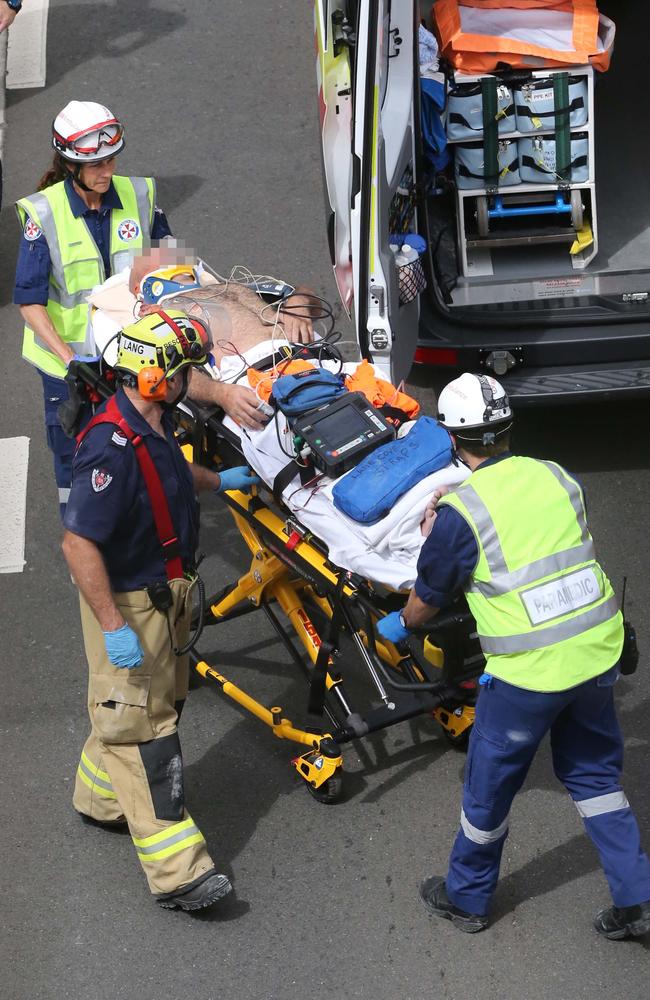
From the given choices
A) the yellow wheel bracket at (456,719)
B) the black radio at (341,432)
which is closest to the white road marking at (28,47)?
the black radio at (341,432)

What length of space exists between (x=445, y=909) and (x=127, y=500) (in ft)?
5.39

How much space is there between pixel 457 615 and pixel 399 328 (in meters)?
1.85

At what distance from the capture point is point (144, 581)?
4.38m

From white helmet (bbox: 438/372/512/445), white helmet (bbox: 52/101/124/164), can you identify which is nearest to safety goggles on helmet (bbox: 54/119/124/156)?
white helmet (bbox: 52/101/124/164)

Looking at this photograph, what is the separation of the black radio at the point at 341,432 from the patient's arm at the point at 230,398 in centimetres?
27

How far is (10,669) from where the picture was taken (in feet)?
18.2

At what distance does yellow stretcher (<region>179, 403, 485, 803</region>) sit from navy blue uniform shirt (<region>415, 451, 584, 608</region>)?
10.6 inches

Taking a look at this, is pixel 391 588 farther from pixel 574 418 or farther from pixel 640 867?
pixel 574 418

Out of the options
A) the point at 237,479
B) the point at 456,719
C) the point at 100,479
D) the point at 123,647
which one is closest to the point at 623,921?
the point at 456,719

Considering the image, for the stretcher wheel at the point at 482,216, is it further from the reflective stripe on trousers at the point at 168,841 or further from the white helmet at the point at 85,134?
the reflective stripe on trousers at the point at 168,841

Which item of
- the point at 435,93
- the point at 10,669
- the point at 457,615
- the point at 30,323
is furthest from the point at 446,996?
the point at 435,93

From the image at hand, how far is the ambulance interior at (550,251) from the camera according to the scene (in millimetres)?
6070

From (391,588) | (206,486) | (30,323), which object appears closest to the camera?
(391,588)

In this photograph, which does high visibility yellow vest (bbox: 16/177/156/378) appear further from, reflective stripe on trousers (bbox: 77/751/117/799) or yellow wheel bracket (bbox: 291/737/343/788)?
yellow wheel bracket (bbox: 291/737/343/788)
